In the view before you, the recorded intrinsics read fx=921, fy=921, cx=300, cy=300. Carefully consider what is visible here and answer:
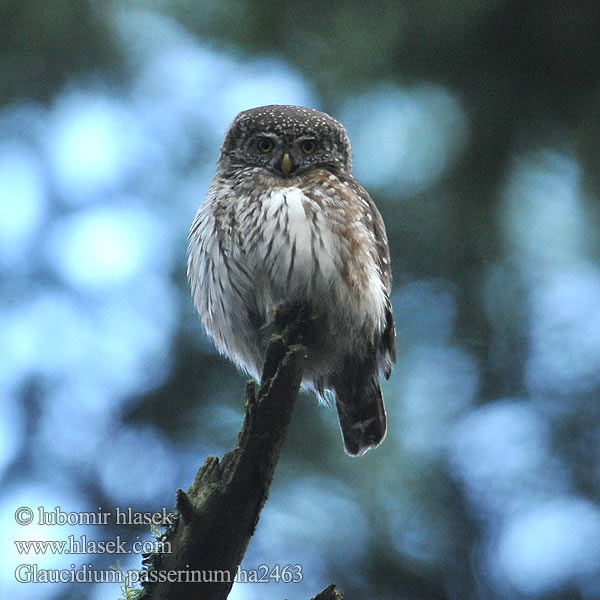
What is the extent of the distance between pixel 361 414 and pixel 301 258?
3.34 ft

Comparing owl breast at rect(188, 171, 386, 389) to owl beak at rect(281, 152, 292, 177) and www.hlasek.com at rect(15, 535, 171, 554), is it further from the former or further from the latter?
www.hlasek.com at rect(15, 535, 171, 554)

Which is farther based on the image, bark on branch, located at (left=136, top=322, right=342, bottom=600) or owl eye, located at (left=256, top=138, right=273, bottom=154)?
owl eye, located at (left=256, top=138, right=273, bottom=154)

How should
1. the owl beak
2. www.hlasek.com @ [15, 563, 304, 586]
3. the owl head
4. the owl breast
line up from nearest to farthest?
www.hlasek.com @ [15, 563, 304, 586], the owl breast, the owl beak, the owl head

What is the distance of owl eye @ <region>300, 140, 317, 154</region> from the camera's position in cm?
438

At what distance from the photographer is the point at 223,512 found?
2646 mm

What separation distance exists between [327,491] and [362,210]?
6.04 ft

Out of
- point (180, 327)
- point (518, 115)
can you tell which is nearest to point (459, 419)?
point (180, 327)

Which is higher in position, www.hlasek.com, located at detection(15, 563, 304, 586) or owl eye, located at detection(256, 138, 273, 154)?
owl eye, located at detection(256, 138, 273, 154)

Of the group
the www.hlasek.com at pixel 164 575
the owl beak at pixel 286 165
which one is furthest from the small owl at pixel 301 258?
the www.hlasek.com at pixel 164 575

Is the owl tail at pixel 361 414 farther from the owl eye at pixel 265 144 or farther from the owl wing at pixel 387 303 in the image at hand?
the owl eye at pixel 265 144

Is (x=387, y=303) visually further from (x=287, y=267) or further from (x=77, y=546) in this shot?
(x=77, y=546)

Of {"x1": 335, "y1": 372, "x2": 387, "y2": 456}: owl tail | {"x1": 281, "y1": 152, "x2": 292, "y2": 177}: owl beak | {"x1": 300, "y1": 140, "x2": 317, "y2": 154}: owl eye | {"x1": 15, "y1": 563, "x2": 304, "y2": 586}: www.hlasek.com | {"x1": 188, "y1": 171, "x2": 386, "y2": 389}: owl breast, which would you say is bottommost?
{"x1": 15, "y1": 563, "x2": 304, "y2": 586}: www.hlasek.com

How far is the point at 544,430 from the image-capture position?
5.73 m

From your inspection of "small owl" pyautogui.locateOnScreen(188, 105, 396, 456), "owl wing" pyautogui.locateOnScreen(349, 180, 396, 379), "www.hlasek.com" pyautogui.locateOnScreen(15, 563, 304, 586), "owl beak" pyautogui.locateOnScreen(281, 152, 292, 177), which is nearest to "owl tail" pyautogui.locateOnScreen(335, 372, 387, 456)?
"small owl" pyautogui.locateOnScreen(188, 105, 396, 456)
